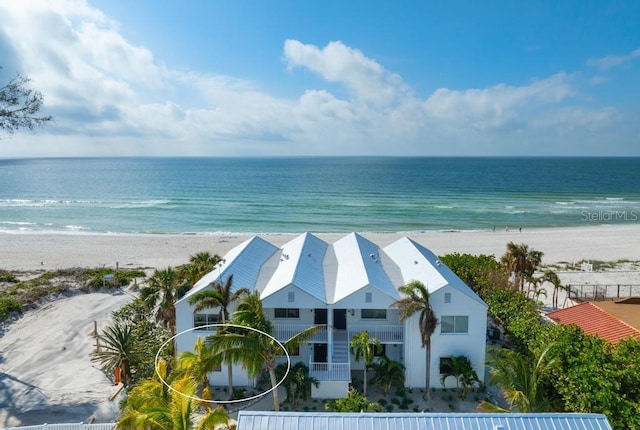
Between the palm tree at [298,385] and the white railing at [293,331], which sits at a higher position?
the white railing at [293,331]

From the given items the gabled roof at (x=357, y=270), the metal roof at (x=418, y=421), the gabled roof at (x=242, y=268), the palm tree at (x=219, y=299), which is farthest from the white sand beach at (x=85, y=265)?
the gabled roof at (x=357, y=270)

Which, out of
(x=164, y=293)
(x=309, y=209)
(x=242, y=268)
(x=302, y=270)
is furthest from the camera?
(x=309, y=209)

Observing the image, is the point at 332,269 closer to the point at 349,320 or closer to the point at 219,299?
the point at 349,320

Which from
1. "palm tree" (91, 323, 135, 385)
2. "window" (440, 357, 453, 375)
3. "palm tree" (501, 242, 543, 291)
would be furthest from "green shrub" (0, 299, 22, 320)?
"palm tree" (501, 242, 543, 291)

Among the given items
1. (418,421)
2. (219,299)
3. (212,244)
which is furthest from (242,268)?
(212,244)

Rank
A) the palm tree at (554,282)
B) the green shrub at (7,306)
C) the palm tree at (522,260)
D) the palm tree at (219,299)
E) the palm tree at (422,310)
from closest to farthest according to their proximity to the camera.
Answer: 1. the palm tree at (219,299)
2. the palm tree at (422,310)
3. the green shrub at (7,306)
4. the palm tree at (554,282)
5. the palm tree at (522,260)

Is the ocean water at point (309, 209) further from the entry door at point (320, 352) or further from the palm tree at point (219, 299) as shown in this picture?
the palm tree at point (219, 299)

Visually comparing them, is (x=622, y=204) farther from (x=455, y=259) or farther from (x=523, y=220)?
(x=455, y=259)
